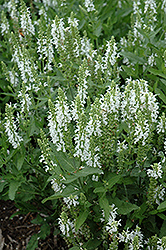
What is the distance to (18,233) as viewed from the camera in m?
4.17

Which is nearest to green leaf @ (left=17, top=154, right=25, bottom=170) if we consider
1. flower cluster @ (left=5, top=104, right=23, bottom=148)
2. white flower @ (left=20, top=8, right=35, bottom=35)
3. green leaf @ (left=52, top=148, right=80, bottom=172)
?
flower cluster @ (left=5, top=104, right=23, bottom=148)

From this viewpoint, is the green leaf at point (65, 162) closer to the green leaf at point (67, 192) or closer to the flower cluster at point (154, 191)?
the green leaf at point (67, 192)

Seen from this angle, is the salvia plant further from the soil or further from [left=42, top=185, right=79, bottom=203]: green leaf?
the soil

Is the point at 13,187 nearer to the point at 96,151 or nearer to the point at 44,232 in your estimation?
the point at 44,232

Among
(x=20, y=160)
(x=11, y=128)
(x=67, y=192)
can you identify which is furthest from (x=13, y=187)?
(x=67, y=192)

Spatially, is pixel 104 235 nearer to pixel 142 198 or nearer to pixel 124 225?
pixel 124 225

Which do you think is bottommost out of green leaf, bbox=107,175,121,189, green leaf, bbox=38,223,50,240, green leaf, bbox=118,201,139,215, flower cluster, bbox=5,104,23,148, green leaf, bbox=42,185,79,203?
green leaf, bbox=118,201,139,215

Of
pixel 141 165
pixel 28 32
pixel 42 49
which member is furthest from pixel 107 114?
pixel 28 32

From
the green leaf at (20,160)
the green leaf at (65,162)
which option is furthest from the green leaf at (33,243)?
the green leaf at (65,162)

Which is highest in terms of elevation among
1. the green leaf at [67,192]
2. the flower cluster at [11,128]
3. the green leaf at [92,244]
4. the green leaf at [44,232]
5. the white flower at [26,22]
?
the white flower at [26,22]

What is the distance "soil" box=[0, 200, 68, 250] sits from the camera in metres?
3.97

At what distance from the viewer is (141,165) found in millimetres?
3018

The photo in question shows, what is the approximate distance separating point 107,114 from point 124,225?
4.18ft

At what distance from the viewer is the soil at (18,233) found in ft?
13.0
